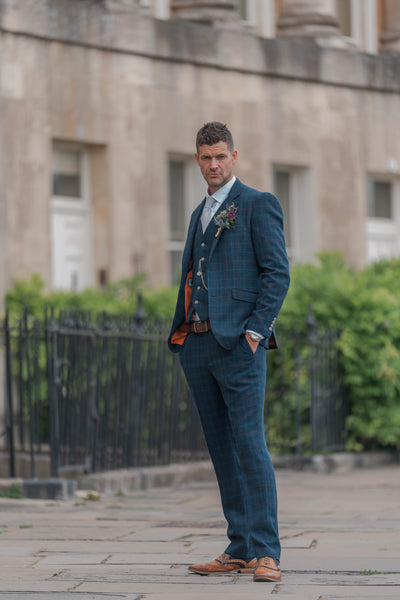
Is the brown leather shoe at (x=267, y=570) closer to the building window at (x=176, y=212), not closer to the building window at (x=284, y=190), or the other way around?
the building window at (x=176, y=212)

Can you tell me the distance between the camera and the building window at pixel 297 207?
62.4ft

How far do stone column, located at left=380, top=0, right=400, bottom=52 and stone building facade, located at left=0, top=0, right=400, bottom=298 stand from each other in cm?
2

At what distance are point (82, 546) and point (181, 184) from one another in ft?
36.8

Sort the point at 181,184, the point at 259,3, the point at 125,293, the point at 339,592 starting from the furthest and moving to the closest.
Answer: the point at 259,3 < the point at 181,184 < the point at 125,293 < the point at 339,592

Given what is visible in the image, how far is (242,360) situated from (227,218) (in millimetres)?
670

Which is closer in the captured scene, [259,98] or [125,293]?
[125,293]

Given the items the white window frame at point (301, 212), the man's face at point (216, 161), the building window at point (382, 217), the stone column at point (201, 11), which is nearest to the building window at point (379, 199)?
the building window at point (382, 217)

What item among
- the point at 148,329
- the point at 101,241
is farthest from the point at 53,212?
the point at 148,329

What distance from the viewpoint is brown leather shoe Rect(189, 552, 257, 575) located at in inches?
234

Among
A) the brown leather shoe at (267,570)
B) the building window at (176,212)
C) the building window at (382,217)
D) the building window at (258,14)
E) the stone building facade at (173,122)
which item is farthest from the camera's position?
the building window at (382,217)

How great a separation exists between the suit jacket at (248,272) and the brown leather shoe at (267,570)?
0.97m

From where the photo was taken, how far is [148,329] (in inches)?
456

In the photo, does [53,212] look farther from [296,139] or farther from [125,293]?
[296,139]

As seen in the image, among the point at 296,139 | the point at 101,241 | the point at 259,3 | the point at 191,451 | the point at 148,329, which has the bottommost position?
the point at 191,451
